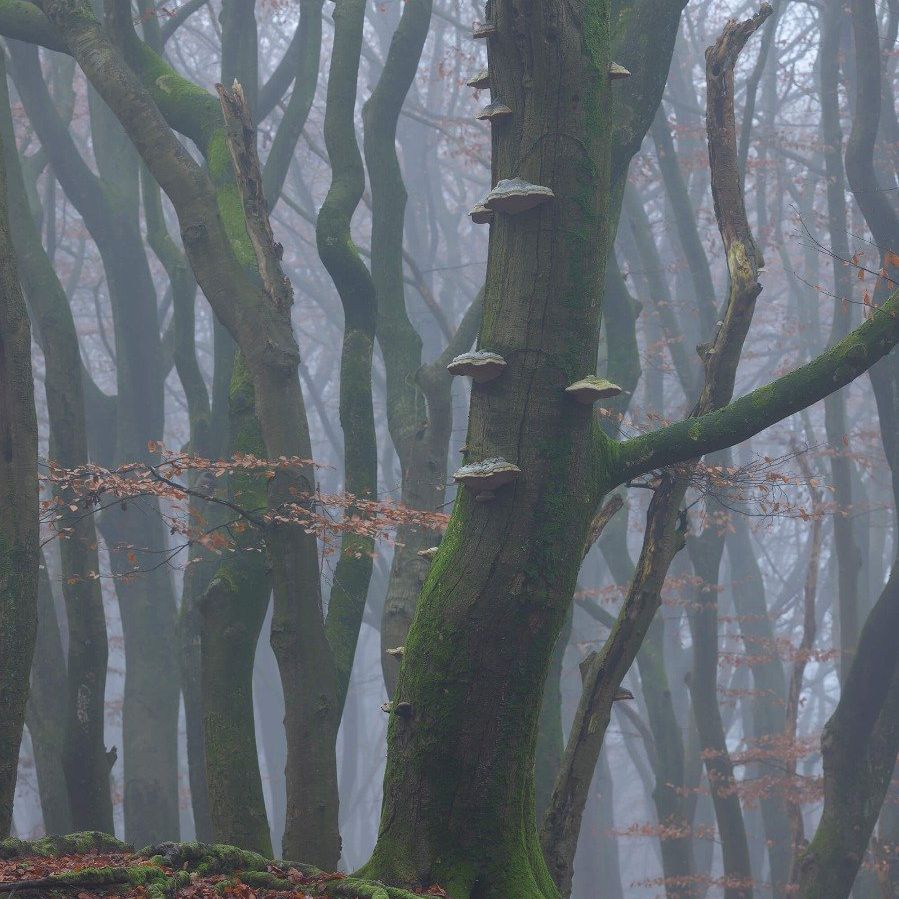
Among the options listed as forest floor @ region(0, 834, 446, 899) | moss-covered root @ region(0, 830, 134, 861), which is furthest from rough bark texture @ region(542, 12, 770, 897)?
moss-covered root @ region(0, 830, 134, 861)

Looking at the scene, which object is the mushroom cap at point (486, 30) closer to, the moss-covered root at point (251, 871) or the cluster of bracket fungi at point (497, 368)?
the cluster of bracket fungi at point (497, 368)

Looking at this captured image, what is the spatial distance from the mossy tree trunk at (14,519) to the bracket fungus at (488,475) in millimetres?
2575

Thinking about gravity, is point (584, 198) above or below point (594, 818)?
above

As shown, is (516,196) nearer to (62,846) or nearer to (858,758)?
(62,846)

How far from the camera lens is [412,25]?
387 inches

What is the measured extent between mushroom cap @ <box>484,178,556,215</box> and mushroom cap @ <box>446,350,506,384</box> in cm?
59

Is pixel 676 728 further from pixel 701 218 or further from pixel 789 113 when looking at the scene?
pixel 789 113

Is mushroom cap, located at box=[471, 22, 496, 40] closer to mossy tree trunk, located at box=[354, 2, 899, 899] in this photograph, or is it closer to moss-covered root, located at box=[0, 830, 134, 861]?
mossy tree trunk, located at box=[354, 2, 899, 899]

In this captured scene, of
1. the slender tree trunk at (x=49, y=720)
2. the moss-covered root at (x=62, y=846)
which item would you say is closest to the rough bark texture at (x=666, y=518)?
the moss-covered root at (x=62, y=846)

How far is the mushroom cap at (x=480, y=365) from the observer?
376cm

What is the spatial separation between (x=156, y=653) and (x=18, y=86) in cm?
698

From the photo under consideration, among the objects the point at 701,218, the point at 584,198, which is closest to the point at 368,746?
the point at 701,218

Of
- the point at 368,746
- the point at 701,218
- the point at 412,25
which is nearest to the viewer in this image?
the point at 412,25

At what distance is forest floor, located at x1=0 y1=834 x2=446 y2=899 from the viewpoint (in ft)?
10.2
